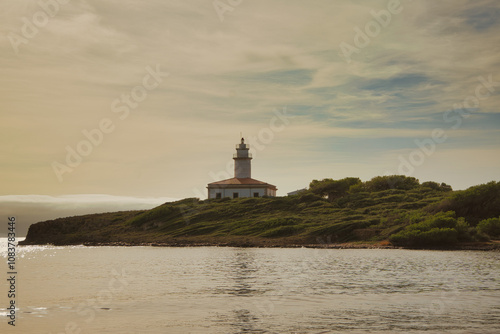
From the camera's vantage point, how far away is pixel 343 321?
2492 cm

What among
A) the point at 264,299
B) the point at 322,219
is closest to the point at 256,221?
the point at 322,219

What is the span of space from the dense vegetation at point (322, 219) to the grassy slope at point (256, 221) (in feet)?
0.46

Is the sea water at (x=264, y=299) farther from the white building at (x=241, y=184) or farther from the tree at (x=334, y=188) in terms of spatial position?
the white building at (x=241, y=184)

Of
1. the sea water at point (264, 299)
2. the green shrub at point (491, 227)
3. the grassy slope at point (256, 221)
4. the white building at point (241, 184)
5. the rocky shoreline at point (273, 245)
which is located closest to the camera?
the sea water at point (264, 299)

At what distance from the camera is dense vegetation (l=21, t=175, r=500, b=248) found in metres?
79.5

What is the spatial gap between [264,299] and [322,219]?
66856mm

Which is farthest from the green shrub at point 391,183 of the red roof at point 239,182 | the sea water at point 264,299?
the sea water at point 264,299

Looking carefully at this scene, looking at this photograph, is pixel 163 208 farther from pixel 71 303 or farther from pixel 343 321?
pixel 343 321

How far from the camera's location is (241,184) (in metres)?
132

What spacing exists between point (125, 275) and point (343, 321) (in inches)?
1080

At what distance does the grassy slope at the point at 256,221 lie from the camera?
8962cm

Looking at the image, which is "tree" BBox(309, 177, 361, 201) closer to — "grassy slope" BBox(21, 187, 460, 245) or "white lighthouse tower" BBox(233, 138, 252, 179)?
"grassy slope" BBox(21, 187, 460, 245)

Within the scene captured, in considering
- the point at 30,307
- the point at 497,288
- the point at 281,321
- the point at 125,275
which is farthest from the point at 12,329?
the point at 497,288

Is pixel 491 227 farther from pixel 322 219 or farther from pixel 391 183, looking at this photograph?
pixel 391 183
